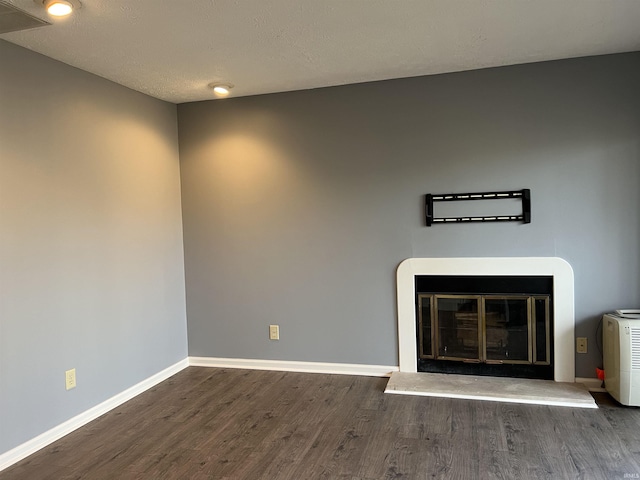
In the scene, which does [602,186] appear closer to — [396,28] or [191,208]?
[396,28]

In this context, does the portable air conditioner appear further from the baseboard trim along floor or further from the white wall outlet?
the white wall outlet

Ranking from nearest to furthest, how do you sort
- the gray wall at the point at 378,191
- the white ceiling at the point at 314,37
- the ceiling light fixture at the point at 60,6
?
the ceiling light fixture at the point at 60,6 → the white ceiling at the point at 314,37 → the gray wall at the point at 378,191

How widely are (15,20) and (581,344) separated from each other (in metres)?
3.87

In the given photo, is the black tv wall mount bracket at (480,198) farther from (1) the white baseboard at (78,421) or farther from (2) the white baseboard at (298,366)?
(1) the white baseboard at (78,421)

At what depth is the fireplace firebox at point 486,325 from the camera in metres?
3.39

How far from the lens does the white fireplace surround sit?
329cm

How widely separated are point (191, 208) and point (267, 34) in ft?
6.24

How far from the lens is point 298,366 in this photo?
153 inches

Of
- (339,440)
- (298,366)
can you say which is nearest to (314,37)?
(339,440)

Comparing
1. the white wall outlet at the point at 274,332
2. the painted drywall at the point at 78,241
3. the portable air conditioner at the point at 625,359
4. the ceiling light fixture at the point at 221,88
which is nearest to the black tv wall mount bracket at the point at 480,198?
the portable air conditioner at the point at 625,359

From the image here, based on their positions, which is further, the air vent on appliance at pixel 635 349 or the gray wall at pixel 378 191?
the gray wall at pixel 378 191

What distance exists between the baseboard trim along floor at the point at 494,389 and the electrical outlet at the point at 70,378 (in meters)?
2.04

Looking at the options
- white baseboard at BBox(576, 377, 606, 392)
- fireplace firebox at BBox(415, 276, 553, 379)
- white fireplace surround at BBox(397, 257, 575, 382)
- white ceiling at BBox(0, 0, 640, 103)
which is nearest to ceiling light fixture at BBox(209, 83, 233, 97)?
white ceiling at BBox(0, 0, 640, 103)

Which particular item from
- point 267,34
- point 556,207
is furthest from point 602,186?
point 267,34
